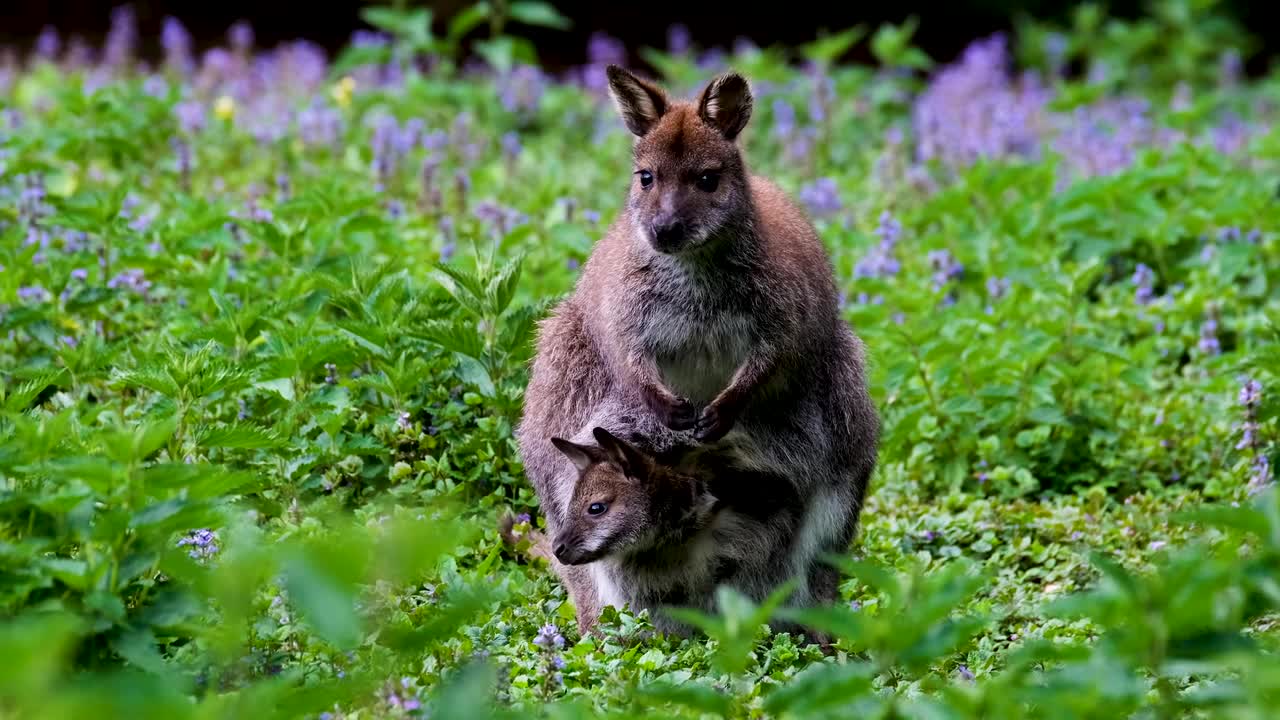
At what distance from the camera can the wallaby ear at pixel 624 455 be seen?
16.0 feet

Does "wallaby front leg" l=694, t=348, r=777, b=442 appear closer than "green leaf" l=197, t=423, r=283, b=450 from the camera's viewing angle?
No

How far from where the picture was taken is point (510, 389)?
573cm

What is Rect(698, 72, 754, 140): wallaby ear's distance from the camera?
5199 millimetres

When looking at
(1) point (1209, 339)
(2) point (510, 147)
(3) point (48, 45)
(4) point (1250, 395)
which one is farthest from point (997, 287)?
(3) point (48, 45)

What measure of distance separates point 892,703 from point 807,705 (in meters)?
0.20

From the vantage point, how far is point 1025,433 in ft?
20.9

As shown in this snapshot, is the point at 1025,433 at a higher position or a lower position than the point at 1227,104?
lower

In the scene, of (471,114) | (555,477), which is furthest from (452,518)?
(471,114)

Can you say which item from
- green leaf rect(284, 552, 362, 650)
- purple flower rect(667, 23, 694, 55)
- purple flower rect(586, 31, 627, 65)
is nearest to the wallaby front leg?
green leaf rect(284, 552, 362, 650)

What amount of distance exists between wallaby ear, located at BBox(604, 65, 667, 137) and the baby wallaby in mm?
1091

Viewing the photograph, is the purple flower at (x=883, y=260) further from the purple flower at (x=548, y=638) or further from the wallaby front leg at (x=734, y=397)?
the purple flower at (x=548, y=638)

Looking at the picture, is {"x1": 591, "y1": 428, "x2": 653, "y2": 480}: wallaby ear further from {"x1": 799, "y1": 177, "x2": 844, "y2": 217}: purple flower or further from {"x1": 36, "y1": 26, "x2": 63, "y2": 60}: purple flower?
{"x1": 36, "y1": 26, "x2": 63, "y2": 60}: purple flower

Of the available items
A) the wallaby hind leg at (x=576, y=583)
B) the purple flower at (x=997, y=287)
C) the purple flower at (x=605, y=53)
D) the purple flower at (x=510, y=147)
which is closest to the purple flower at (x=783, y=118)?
the purple flower at (x=605, y=53)

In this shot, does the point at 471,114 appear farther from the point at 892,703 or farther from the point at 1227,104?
the point at 892,703
